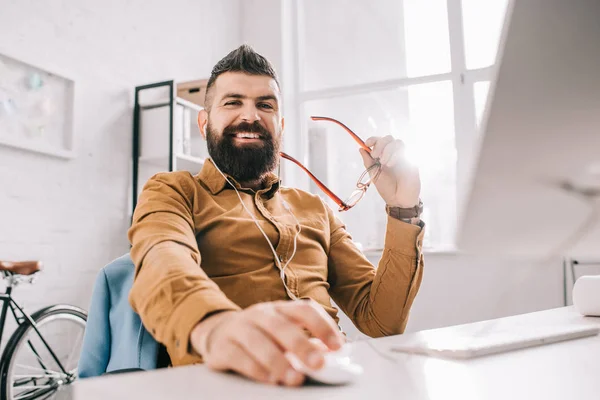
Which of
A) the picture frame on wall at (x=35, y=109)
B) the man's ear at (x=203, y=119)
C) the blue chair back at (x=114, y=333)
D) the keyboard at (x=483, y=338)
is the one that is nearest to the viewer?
the keyboard at (x=483, y=338)

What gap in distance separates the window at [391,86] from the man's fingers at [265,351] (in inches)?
114

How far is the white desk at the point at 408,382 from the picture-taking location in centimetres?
35

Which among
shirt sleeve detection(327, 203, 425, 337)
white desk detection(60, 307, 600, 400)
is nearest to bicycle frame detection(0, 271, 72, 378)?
shirt sleeve detection(327, 203, 425, 337)

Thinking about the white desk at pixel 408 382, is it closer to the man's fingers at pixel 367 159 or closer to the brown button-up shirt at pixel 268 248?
the brown button-up shirt at pixel 268 248

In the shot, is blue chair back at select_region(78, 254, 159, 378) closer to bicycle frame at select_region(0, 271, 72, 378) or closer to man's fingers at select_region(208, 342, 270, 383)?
man's fingers at select_region(208, 342, 270, 383)

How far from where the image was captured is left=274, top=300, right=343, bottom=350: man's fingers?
0.41 metres

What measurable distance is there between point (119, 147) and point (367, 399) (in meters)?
2.53

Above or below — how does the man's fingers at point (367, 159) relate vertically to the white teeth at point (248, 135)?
below

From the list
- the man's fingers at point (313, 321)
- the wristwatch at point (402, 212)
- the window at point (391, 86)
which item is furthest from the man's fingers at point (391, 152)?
the window at point (391, 86)

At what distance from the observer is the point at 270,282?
3.40 ft

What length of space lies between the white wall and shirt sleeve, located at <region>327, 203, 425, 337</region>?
1.45m

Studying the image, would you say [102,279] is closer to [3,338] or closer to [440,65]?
[3,338]

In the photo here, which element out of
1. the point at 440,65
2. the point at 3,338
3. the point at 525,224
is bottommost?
the point at 3,338

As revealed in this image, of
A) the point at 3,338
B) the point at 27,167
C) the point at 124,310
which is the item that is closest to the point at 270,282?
the point at 124,310
